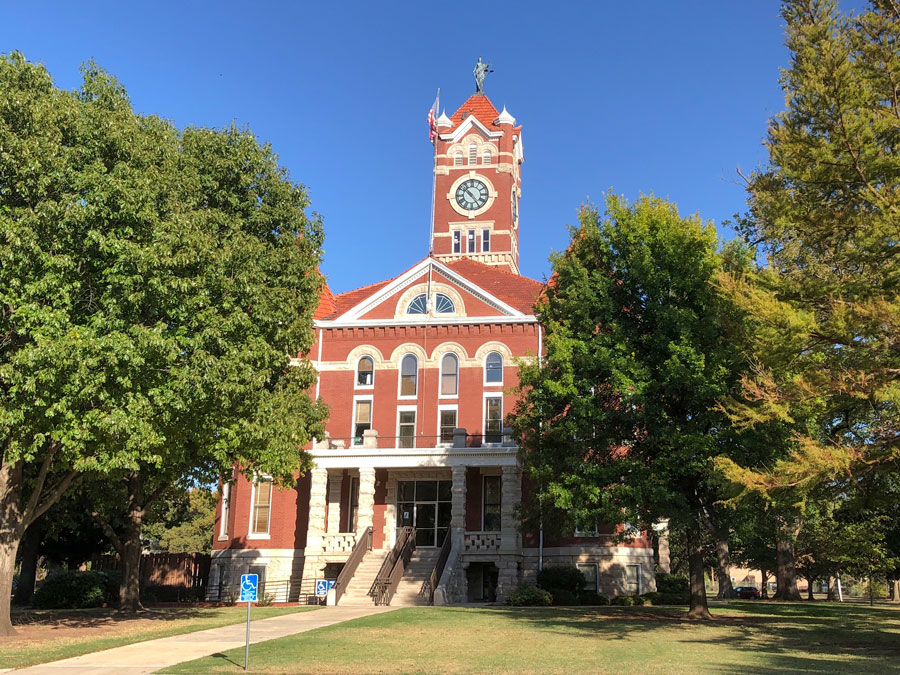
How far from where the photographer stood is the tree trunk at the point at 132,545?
26.8m

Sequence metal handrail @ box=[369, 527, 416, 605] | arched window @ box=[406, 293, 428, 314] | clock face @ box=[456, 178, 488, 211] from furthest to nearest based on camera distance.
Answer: clock face @ box=[456, 178, 488, 211] → arched window @ box=[406, 293, 428, 314] → metal handrail @ box=[369, 527, 416, 605]

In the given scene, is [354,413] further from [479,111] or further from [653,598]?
[479,111]

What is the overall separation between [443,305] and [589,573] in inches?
544

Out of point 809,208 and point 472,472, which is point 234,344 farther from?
point 472,472

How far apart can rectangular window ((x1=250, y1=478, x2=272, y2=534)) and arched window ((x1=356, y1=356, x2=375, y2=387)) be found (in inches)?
247

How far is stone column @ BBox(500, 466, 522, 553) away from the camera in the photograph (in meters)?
33.0

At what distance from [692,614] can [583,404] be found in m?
6.96

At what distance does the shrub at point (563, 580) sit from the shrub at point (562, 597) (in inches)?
16.5

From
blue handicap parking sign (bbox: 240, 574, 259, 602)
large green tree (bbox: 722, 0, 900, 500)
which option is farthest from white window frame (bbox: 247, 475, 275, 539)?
large green tree (bbox: 722, 0, 900, 500)

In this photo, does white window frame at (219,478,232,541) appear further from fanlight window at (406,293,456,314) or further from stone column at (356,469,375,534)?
fanlight window at (406,293,456,314)

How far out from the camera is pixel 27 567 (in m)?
34.0

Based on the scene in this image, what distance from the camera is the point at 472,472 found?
36344 millimetres

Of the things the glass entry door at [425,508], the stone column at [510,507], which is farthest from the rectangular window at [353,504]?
the stone column at [510,507]

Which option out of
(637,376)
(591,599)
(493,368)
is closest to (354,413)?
(493,368)
